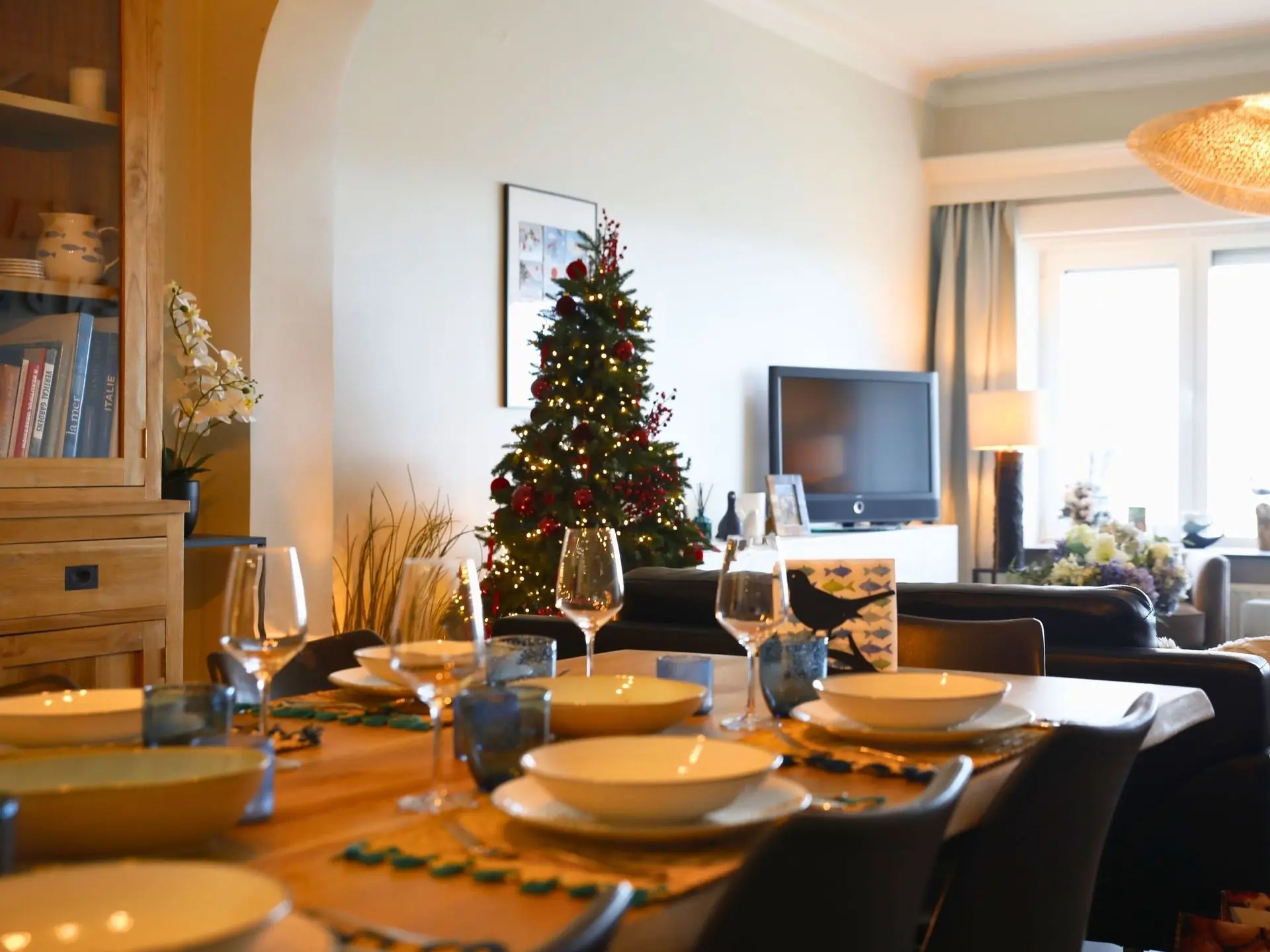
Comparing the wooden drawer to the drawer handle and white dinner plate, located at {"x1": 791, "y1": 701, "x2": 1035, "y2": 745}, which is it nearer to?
the drawer handle

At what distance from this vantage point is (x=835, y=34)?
6.87m

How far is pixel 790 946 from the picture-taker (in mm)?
917

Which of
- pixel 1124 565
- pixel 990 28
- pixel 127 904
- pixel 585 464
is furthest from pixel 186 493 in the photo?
pixel 990 28

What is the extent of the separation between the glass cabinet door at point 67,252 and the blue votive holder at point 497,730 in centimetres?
196

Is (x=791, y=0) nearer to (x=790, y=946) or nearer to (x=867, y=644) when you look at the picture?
(x=867, y=644)

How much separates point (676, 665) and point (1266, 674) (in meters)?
1.39

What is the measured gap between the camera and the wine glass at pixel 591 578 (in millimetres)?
1629

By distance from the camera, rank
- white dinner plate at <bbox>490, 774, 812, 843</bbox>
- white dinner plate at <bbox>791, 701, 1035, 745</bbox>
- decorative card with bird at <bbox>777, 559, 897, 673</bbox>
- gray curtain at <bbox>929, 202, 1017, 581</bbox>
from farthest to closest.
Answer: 1. gray curtain at <bbox>929, 202, 1017, 581</bbox>
2. decorative card with bird at <bbox>777, 559, 897, 673</bbox>
3. white dinner plate at <bbox>791, 701, 1035, 745</bbox>
4. white dinner plate at <bbox>490, 774, 812, 843</bbox>

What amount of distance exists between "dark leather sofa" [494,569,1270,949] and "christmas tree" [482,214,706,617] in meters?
1.45

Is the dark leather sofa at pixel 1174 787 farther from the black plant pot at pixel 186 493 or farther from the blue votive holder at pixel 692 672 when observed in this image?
the black plant pot at pixel 186 493

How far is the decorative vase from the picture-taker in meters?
2.96

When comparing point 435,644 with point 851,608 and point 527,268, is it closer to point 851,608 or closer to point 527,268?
point 851,608

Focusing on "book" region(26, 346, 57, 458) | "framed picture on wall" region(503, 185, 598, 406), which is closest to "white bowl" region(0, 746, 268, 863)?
"book" region(26, 346, 57, 458)

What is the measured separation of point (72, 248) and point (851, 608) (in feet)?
6.69
